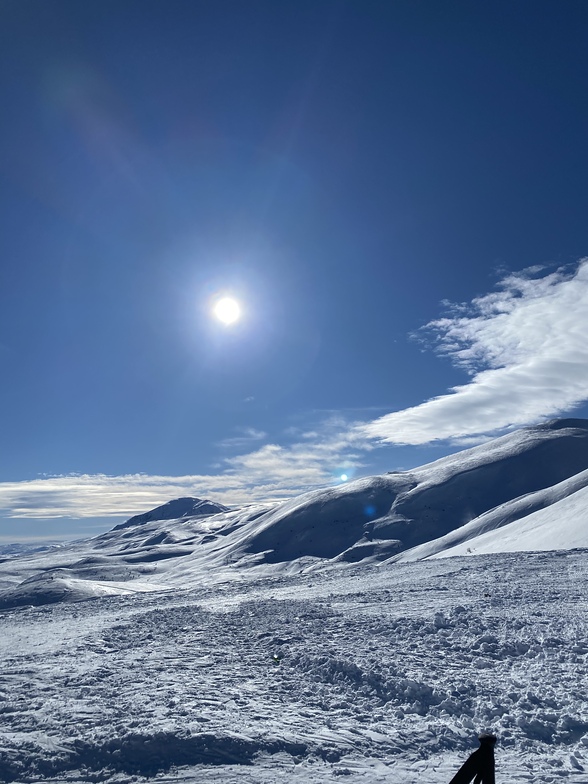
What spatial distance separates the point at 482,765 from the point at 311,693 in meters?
7.18

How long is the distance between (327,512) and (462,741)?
101595 mm

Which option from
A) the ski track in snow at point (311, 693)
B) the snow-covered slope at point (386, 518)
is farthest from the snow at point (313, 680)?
the snow-covered slope at point (386, 518)

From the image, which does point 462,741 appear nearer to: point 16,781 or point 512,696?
point 512,696

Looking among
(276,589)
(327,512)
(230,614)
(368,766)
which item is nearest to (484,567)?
(276,589)

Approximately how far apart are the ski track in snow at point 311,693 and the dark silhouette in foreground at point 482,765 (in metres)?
3.91

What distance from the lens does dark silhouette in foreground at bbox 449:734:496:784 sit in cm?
395

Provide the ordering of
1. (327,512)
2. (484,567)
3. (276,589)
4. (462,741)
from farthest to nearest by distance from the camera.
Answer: (327,512), (276,589), (484,567), (462,741)

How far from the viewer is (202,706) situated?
384 inches

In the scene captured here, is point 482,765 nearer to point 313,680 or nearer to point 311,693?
point 311,693

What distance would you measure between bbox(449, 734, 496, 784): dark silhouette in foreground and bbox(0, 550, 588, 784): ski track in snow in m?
3.91

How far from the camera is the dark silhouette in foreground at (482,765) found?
3949mm

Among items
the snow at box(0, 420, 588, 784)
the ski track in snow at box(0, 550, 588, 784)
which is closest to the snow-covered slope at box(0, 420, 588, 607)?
the snow at box(0, 420, 588, 784)

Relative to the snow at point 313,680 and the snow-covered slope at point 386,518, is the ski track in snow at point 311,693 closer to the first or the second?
the snow at point 313,680

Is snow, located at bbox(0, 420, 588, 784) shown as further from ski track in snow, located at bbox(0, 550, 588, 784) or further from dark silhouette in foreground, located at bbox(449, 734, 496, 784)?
dark silhouette in foreground, located at bbox(449, 734, 496, 784)
